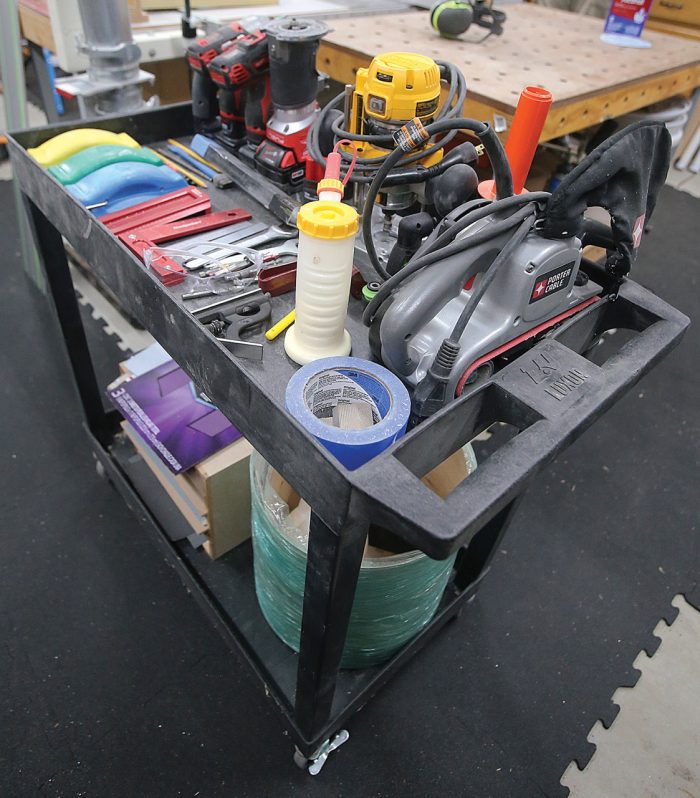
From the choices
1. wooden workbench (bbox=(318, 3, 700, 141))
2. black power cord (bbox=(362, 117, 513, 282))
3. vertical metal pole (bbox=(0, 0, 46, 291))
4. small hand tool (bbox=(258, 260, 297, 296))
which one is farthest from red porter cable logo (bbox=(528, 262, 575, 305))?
vertical metal pole (bbox=(0, 0, 46, 291))

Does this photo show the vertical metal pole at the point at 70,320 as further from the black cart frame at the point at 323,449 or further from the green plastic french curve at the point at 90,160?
the green plastic french curve at the point at 90,160

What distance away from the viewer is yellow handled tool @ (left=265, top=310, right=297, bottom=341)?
682mm

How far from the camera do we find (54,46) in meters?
1.44

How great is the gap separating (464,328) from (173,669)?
897 millimetres

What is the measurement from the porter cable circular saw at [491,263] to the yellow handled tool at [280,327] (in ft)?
0.37

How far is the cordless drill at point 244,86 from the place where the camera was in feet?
3.12

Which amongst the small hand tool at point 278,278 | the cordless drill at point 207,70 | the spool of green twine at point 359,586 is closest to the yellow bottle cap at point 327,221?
the small hand tool at point 278,278

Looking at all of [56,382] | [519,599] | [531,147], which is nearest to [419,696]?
[519,599]

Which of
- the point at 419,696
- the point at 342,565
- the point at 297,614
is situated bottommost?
the point at 419,696

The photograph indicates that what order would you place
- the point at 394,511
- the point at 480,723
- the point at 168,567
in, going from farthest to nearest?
1. the point at 168,567
2. the point at 480,723
3. the point at 394,511

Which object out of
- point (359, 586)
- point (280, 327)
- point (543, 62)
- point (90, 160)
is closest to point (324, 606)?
point (359, 586)

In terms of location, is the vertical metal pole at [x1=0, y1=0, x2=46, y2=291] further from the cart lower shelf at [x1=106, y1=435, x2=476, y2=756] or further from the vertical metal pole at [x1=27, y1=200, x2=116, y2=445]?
the cart lower shelf at [x1=106, y1=435, x2=476, y2=756]

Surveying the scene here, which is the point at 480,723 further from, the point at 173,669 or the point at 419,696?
the point at 173,669

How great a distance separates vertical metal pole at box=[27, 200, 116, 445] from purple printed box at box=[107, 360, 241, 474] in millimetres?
122
